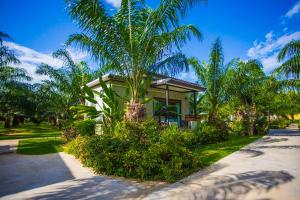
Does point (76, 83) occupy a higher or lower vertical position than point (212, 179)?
higher

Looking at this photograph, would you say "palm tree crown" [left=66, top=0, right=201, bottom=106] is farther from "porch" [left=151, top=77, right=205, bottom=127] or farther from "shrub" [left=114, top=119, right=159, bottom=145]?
"porch" [left=151, top=77, right=205, bottom=127]

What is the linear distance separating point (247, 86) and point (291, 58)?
20.7 ft

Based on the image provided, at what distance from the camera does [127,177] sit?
6379mm

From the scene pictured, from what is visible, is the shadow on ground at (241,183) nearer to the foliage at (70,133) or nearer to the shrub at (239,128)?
the foliage at (70,133)

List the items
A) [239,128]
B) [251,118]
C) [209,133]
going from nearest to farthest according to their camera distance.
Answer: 1. [209,133]
2. [251,118]
3. [239,128]

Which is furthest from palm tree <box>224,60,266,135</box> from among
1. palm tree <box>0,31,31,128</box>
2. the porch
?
palm tree <box>0,31,31,128</box>

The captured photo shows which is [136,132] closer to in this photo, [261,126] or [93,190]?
[93,190]

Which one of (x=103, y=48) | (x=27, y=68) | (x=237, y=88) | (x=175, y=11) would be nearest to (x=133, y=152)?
(x=103, y=48)

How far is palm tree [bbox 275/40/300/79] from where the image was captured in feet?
39.1

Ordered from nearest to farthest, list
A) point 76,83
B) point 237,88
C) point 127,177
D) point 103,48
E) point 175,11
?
point 127,177 → point 175,11 → point 103,48 → point 76,83 → point 237,88

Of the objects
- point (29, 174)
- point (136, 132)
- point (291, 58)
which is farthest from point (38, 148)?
point (291, 58)

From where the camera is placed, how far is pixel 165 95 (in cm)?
1723

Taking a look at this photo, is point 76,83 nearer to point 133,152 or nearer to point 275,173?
point 133,152

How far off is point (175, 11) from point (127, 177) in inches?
263
